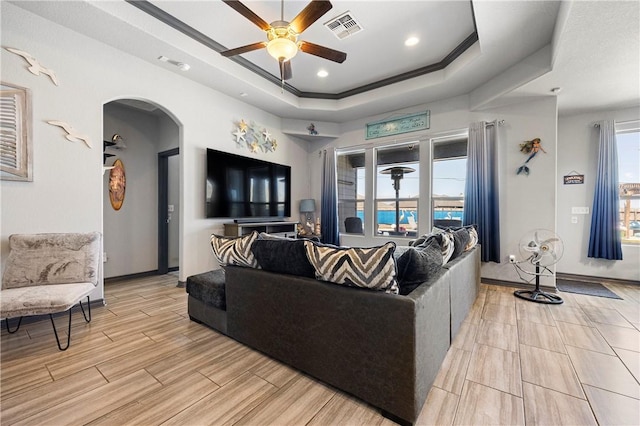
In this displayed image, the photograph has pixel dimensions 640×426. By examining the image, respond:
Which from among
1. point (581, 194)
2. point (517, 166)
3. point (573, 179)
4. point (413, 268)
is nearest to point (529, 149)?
point (517, 166)

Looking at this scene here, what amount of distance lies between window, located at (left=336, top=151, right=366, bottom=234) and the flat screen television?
1.17 m

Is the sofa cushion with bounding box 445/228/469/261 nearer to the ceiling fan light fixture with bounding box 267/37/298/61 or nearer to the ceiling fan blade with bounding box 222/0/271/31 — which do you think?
the ceiling fan light fixture with bounding box 267/37/298/61

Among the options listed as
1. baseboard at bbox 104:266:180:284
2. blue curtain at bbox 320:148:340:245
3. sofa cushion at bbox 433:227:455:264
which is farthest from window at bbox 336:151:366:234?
baseboard at bbox 104:266:180:284

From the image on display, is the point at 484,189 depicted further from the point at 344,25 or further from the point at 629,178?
the point at 344,25

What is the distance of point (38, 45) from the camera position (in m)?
2.46

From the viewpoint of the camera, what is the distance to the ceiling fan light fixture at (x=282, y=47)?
2.30 meters

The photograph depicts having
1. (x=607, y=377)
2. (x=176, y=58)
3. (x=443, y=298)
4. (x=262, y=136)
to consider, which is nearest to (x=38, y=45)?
(x=176, y=58)

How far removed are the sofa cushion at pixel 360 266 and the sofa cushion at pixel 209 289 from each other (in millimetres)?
1145

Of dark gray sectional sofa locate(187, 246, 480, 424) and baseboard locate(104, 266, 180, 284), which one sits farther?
baseboard locate(104, 266, 180, 284)

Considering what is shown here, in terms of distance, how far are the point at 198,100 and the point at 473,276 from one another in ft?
14.2

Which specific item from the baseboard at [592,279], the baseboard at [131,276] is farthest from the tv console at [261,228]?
the baseboard at [592,279]

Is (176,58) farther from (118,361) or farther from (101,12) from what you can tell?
(118,361)

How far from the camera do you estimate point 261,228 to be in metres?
4.34

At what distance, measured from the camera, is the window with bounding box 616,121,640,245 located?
12.7ft
